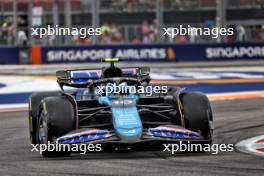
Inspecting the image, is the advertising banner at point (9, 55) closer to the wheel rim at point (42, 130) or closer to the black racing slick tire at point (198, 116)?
the wheel rim at point (42, 130)

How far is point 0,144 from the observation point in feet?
37.6

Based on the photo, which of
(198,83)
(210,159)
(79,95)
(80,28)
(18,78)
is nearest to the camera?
(210,159)

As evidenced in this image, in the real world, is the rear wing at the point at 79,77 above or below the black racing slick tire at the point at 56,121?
above

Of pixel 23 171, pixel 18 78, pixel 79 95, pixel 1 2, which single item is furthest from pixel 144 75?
pixel 1 2

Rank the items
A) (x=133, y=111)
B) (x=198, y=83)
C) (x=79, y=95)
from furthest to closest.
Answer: (x=198, y=83)
(x=79, y=95)
(x=133, y=111)

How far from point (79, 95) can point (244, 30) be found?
944 inches

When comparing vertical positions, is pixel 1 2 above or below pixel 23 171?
above

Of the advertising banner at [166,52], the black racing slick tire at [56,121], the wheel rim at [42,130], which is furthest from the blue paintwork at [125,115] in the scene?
the advertising banner at [166,52]

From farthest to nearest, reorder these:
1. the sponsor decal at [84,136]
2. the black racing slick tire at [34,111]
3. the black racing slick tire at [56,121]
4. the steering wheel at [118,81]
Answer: the black racing slick tire at [34,111]
the steering wheel at [118,81]
the black racing slick tire at [56,121]
the sponsor decal at [84,136]

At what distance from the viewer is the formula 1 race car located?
9.61 metres

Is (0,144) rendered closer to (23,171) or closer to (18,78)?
(23,171)

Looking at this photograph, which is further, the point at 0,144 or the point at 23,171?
the point at 0,144

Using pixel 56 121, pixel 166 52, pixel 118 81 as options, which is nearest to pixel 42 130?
pixel 56 121

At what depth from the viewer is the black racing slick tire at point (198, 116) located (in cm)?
1012
